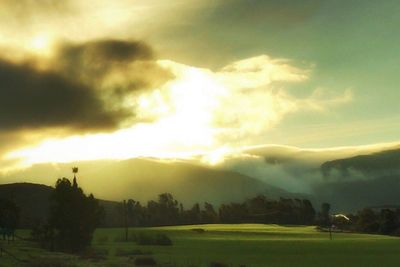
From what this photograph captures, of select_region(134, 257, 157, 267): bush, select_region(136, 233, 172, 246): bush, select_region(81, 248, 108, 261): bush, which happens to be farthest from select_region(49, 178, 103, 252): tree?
select_region(134, 257, 157, 267): bush

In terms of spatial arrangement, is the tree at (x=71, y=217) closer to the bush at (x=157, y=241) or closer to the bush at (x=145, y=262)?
the bush at (x=157, y=241)

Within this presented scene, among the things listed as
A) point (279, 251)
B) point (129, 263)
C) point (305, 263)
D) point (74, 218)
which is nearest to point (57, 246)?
point (74, 218)

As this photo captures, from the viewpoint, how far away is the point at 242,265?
9538 cm

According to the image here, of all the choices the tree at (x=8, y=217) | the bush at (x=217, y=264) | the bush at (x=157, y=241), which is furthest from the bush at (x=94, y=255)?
the tree at (x=8, y=217)

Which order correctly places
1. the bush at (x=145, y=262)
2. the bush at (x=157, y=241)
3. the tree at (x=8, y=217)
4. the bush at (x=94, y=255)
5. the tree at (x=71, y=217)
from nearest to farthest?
the bush at (x=145, y=262) → the bush at (x=94, y=255) → the tree at (x=71, y=217) → the bush at (x=157, y=241) → the tree at (x=8, y=217)

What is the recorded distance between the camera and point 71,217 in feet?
432

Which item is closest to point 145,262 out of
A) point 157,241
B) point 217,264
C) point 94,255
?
point 217,264

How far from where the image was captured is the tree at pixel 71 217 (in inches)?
5157

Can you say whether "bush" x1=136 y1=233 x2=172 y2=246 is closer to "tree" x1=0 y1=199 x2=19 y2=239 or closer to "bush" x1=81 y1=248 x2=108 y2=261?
Answer: "bush" x1=81 y1=248 x2=108 y2=261

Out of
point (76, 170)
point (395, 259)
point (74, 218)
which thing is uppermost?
point (76, 170)

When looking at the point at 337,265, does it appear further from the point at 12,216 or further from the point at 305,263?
the point at 12,216

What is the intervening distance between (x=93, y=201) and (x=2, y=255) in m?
29.4

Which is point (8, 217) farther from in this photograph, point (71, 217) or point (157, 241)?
point (71, 217)

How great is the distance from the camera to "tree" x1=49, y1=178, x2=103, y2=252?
430ft
